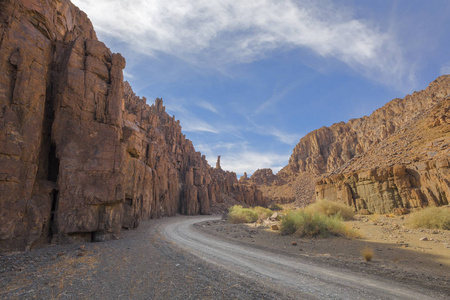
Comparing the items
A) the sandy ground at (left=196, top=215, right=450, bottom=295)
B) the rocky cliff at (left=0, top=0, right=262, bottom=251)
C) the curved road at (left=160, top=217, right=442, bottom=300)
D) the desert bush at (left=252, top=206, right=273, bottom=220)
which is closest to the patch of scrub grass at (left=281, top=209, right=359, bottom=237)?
the sandy ground at (left=196, top=215, right=450, bottom=295)

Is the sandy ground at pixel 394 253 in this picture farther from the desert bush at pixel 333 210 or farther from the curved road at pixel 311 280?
the desert bush at pixel 333 210

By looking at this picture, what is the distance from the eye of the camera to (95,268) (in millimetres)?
6676

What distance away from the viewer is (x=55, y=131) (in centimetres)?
1166

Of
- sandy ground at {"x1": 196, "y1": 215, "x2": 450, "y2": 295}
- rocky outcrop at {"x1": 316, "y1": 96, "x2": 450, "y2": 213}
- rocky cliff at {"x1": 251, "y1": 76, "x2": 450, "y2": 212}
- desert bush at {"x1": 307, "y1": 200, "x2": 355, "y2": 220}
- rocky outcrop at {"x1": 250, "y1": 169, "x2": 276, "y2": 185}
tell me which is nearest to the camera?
sandy ground at {"x1": 196, "y1": 215, "x2": 450, "y2": 295}

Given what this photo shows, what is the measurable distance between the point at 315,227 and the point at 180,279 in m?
10.8

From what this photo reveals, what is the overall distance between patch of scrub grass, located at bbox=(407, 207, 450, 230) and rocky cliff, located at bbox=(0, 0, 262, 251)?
20217 millimetres

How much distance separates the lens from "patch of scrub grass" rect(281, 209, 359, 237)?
42.9ft

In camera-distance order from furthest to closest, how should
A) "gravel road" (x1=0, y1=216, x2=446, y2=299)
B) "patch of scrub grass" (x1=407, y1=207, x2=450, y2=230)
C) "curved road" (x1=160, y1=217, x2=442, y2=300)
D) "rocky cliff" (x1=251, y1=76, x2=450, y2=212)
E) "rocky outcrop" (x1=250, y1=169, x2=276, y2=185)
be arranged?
"rocky outcrop" (x1=250, y1=169, x2=276, y2=185) → "rocky cliff" (x1=251, y1=76, x2=450, y2=212) → "patch of scrub grass" (x1=407, y1=207, x2=450, y2=230) → "curved road" (x1=160, y1=217, x2=442, y2=300) → "gravel road" (x1=0, y1=216, x2=446, y2=299)

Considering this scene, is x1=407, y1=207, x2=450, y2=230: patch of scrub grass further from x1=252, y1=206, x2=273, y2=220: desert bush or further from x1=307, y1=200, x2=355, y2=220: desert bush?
x1=252, y1=206, x2=273, y2=220: desert bush

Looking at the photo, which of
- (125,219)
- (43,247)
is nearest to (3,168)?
(43,247)

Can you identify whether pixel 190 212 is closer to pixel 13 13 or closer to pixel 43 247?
pixel 43 247

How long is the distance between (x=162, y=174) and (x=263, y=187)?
8572 cm

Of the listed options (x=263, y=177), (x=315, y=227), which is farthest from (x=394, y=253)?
(x=263, y=177)

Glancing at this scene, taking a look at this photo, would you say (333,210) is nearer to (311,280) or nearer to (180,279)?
(311,280)
